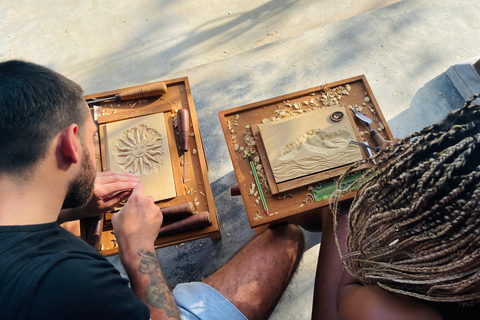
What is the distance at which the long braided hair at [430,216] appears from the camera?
68 cm

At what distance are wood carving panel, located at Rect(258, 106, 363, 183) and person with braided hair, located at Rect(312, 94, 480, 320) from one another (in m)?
0.42

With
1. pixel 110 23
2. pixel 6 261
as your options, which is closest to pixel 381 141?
pixel 6 261

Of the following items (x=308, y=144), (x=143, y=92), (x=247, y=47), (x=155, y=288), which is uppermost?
(x=247, y=47)

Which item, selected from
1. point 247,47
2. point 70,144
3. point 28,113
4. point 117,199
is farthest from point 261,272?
point 247,47

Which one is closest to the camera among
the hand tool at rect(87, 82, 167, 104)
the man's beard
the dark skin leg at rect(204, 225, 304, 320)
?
the man's beard

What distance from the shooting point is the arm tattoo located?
108cm

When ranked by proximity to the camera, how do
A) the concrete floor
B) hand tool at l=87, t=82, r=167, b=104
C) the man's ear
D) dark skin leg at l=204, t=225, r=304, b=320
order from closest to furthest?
the man's ear
dark skin leg at l=204, t=225, r=304, b=320
hand tool at l=87, t=82, r=167, b=104
the concrete floor

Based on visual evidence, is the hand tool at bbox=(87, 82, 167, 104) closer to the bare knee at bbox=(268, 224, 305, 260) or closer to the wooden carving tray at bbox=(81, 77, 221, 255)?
the wooden carving tray at bbox=(81, 77, 221, 255)

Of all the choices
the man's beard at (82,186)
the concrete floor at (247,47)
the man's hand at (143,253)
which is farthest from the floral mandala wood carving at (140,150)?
the concrete floor at (247,47)

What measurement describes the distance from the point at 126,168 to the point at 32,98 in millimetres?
591

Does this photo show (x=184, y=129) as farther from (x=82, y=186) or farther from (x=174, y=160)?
(x=82, y=186)

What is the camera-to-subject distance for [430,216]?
2.40ft

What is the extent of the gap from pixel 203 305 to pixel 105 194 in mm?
600

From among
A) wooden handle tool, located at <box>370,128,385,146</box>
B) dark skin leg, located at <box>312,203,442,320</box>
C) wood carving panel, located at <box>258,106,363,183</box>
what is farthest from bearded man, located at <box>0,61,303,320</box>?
wooden handle tool, located at <box>370,128,385,146</box>
